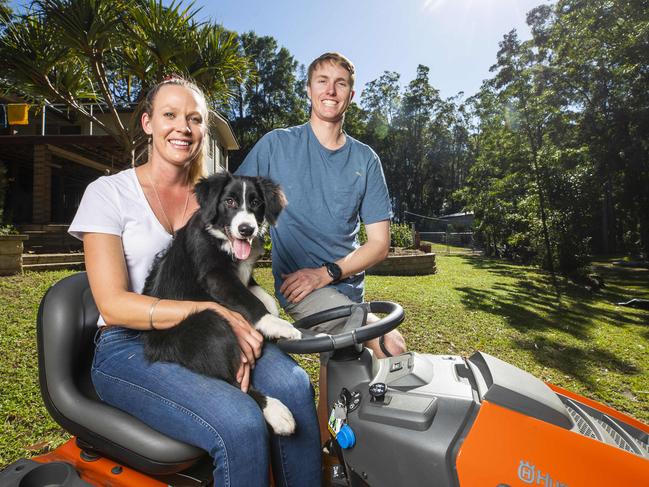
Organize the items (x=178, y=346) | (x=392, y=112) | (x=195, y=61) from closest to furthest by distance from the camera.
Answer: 1. (x=178, y=346)
2. (x=195, y=61)
3. (x=392, y=112)

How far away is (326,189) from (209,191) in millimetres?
624

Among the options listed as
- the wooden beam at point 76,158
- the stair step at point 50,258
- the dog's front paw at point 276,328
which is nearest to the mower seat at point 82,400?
the dog's front paw at point 276,328

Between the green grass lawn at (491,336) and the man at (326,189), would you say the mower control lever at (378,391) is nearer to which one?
the man at (326,189)

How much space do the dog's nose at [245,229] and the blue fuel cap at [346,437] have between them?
995 millimetres

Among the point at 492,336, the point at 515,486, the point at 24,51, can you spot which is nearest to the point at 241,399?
the point at 515,486

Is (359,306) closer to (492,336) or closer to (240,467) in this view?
(240,467)

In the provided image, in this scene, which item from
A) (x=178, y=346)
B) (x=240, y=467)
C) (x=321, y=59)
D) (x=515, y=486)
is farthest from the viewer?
(x=321, y=59)

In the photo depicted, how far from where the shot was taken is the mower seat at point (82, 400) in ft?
4.54

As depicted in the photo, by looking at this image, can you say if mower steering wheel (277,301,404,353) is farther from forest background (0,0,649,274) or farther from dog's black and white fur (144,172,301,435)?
forest background (0,0,649,274)

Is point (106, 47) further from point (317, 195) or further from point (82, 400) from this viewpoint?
point (82, 400)

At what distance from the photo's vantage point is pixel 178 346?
5.02 feet

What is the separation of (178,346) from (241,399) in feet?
1.02

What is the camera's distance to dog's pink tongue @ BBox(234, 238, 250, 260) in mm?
1991

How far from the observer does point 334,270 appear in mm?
2125
